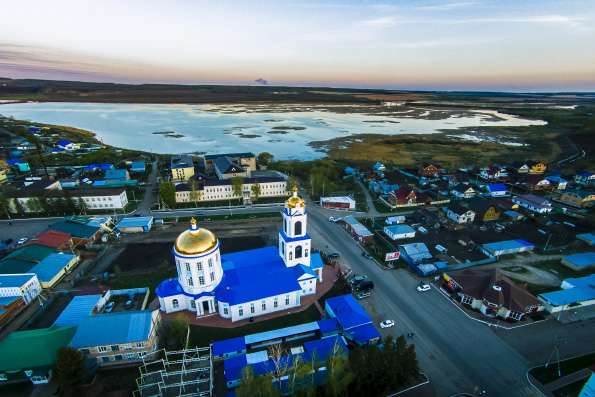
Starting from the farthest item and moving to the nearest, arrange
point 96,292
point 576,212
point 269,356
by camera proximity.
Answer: point 576,212
point 96,292
point 269,356

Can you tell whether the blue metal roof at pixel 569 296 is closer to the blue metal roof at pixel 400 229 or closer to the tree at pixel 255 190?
the blue metal roof at pixel 400 229

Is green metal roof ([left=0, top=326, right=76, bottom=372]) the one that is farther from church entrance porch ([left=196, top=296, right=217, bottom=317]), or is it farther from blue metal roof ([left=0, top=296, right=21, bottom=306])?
church entrance porch ([left=196, top=296, right=217, bottom=317])

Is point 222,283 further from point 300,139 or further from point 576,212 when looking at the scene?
point 300,139

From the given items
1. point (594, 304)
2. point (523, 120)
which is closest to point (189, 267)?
point (594, 304)

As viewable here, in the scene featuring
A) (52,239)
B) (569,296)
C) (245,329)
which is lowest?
(245,329)

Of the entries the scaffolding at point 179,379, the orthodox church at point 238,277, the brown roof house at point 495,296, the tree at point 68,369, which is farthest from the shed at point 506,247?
the tree at point 68,369

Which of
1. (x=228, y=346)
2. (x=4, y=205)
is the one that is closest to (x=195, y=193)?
(x=4, y=205)

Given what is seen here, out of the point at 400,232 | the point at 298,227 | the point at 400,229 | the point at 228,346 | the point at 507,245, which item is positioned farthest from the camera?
the point at 400,229

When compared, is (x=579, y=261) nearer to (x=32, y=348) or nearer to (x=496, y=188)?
(x=496, y=188)
